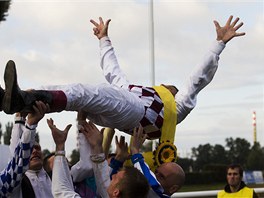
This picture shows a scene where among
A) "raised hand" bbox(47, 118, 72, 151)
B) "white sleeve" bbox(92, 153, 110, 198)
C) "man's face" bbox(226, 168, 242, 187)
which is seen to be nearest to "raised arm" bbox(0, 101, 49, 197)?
"raised hand" bbox(47, 118, 72, 151)

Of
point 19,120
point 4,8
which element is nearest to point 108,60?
point 19,120

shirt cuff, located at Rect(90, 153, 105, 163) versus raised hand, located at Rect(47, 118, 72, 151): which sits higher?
raised hand, located at Rect(47, 118, 72, 151)

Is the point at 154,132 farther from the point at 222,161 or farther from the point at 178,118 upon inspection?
the point at 222,161

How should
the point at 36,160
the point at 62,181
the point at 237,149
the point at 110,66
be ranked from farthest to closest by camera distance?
the point at 237,149 < the point at 110,66 < the point at 36,160 < the point at 62,181

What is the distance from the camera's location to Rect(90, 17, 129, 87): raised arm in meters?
4.89

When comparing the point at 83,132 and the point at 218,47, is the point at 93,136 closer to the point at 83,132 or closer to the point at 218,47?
the point at 83,132

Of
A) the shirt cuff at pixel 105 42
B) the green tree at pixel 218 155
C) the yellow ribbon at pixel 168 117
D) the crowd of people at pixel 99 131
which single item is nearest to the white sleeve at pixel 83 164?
the crowd of people at pixel 99 131

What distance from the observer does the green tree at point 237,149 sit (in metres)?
53.8

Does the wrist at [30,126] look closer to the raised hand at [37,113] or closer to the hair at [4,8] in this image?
the raised hand at [37,113]

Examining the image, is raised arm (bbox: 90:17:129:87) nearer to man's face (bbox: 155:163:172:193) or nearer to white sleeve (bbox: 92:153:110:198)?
man's face (bbox: 155:163:172:193)

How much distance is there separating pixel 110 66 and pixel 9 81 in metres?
1.49

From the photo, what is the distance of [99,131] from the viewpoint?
12.3 feet

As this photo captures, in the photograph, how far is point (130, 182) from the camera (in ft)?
10.8

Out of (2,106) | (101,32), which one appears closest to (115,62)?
(101,32)
